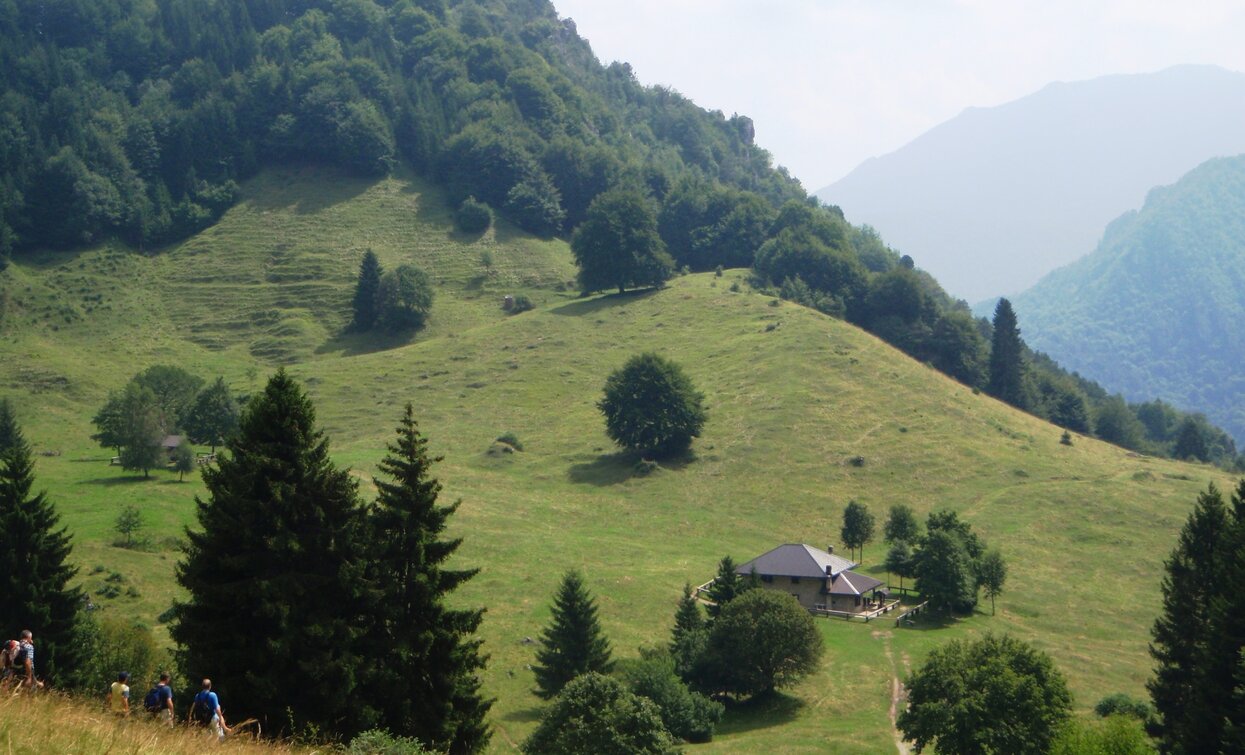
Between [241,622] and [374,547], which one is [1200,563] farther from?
[241,622]

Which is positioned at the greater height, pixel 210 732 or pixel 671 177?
pixel 671 177

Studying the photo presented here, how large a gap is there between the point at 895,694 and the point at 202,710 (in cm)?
4078

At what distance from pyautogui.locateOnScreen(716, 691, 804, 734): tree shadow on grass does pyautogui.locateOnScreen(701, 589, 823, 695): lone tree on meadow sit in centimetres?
57

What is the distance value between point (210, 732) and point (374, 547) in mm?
9418

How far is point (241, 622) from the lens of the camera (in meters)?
25.7

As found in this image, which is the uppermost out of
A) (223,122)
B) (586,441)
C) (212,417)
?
(223,122)

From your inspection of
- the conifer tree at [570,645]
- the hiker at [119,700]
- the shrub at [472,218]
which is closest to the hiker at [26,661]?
the hiker at [119,700]

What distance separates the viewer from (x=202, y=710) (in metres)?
19.3

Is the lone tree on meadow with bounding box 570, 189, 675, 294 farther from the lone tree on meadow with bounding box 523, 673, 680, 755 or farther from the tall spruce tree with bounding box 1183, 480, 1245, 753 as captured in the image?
the tall spruce tree with bounding box 1183, 480, 1245, 753

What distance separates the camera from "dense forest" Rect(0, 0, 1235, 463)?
449 feet

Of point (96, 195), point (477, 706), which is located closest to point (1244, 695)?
point (477, 706)

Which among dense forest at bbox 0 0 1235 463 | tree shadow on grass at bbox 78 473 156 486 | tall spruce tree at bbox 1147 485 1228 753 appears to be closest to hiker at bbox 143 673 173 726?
tall spruce tree at bbox 1147 485 1228 753

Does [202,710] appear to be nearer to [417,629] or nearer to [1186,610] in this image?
[417,629]

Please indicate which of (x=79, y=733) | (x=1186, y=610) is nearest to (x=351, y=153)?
(x=1186, y=610)
